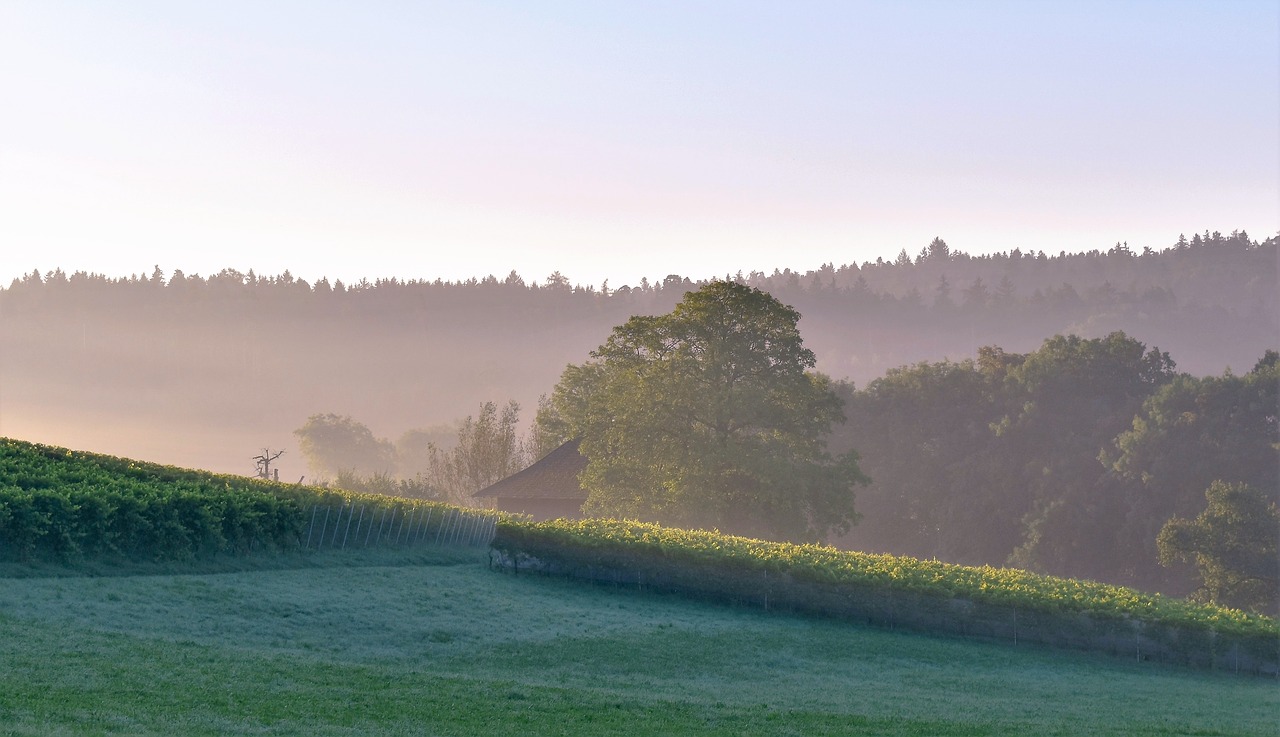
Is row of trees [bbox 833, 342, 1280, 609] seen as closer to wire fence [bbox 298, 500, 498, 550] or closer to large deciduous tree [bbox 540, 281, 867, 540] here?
large deciduous tree [bbox 540, 281, 867, 540]

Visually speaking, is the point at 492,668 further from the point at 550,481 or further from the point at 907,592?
the point at 550,481

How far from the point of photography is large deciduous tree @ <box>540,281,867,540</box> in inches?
2048

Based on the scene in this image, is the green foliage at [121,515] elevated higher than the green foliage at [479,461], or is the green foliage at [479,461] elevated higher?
the green foliage at [479,461]

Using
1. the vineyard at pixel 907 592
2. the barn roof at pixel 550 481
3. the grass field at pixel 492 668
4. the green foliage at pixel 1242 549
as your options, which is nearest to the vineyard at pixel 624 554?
the vineyard at pixel 907 592

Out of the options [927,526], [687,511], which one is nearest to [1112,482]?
[927,526]

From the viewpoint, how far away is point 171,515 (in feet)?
92.7

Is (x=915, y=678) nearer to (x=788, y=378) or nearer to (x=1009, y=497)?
(x=788, y=378)

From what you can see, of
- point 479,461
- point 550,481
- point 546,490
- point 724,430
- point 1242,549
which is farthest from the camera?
point 479,461

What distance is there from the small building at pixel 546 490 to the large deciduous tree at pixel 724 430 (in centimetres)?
578

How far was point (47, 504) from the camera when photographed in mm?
25922

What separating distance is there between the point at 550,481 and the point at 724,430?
13674 millimetres

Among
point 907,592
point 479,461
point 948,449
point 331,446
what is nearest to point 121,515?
point 907,592

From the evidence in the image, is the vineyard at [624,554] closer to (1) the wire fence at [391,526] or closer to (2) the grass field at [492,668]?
Answer: (1) the wire fence at [391,526]

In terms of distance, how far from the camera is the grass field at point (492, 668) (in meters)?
15.5
